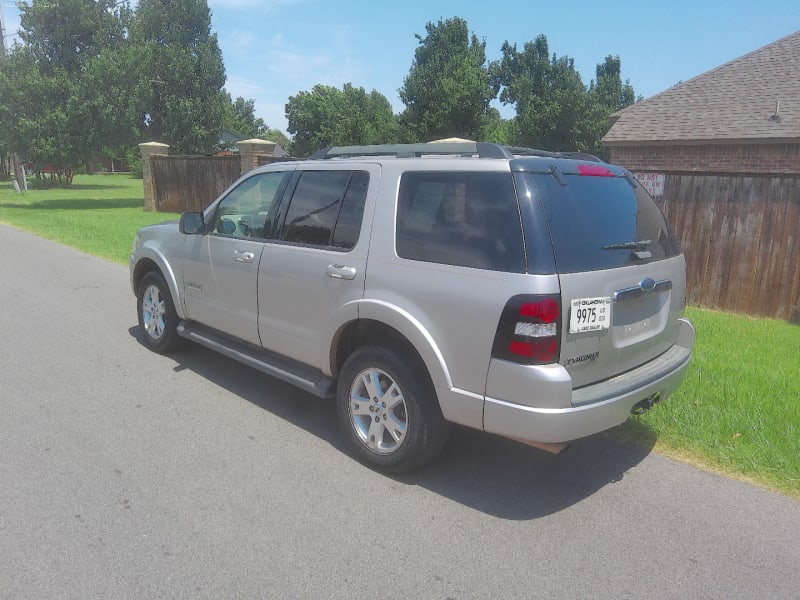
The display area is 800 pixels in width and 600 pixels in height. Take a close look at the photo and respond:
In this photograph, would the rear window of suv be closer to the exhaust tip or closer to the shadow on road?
the exhaust tip

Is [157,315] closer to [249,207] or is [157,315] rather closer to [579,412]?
[249,207]

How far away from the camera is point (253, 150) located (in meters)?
16.4

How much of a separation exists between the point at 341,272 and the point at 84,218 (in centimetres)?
1763

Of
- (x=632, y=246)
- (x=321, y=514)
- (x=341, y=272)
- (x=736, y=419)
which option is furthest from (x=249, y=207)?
(x=736, y=419)

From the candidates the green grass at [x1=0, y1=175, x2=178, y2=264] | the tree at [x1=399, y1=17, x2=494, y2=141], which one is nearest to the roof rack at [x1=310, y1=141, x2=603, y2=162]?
the green grass at [x1=0, y1=175, x2=178, y2=264]

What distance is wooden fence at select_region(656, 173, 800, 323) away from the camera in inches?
314

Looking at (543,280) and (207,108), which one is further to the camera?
(207,108)

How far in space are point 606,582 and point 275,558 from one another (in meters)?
1.54

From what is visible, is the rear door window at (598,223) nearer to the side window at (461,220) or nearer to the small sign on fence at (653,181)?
the side window at (461,220)

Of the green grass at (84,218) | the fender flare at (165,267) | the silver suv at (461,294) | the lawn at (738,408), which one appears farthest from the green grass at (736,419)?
the green grass at (84,218)

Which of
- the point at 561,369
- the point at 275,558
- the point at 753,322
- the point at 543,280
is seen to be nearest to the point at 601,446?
the point at 561,369

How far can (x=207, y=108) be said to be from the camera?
29.1 m

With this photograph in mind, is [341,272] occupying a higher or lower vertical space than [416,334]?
higher

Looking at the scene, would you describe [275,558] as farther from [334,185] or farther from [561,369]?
[334,185]
